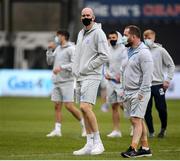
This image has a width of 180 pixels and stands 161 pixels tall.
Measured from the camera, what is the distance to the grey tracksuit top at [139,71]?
13.9 m

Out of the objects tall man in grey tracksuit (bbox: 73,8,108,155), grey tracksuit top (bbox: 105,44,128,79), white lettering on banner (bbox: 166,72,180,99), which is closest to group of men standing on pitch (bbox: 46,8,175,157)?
tall man in grey tracksuit (bbox: 73,8,108,155)

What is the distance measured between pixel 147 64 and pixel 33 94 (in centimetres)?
2246

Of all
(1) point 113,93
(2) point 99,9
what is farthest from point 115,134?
(2) point 99,9

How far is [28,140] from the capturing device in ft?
56.7

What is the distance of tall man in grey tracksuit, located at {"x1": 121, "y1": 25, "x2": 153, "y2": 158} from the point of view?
1395 centimetres

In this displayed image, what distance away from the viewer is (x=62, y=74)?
19.0 m

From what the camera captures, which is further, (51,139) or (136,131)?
(51,139)

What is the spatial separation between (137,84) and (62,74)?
5093mm

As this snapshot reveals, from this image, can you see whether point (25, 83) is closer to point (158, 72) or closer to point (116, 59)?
point (116, 59)

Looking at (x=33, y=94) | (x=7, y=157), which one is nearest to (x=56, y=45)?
(x=7, y=157)

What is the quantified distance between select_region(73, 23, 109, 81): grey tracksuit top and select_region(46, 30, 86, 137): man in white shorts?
12.6 ft

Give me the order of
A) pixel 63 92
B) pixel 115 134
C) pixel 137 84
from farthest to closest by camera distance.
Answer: pixel 63 92 → pixel 115 134 → pixel 137 84

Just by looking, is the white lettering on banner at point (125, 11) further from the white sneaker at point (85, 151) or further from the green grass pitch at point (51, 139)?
the white sneaker at point (85, 151)

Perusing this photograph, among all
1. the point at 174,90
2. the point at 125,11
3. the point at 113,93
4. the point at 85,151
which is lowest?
the point at 174,90
